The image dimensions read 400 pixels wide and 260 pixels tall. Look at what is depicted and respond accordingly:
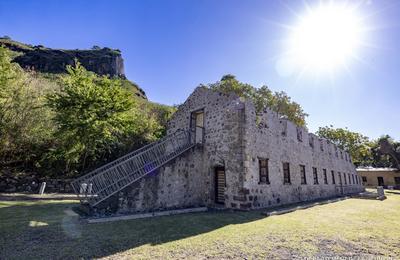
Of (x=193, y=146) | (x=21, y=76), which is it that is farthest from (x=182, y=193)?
(x=21, y=76)

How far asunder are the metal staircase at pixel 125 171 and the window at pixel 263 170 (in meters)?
3.80

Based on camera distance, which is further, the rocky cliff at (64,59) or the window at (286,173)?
the rocky cliff at (64,59)

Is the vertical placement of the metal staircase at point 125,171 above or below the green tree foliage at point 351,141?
below

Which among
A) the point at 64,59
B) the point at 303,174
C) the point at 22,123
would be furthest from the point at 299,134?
the point at 64,59

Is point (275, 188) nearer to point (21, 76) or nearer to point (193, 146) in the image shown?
point (193, 146)

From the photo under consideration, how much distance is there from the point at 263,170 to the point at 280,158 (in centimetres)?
211

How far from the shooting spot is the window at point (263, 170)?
11.0m

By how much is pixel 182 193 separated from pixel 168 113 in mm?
18322

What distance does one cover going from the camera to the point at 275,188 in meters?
11.5

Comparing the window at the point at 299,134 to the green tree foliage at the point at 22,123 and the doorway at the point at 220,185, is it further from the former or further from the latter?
the green tree foliage at the point at 22,123

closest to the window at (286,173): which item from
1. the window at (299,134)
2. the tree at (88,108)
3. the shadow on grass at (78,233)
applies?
the window at (299,134)

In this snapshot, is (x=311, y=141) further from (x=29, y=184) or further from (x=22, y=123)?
(x=22, y=123)

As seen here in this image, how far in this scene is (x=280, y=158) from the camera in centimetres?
1266

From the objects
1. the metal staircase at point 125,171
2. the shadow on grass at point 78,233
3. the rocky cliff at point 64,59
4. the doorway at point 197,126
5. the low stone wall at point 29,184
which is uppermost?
the rocky cliff at point 64,59
